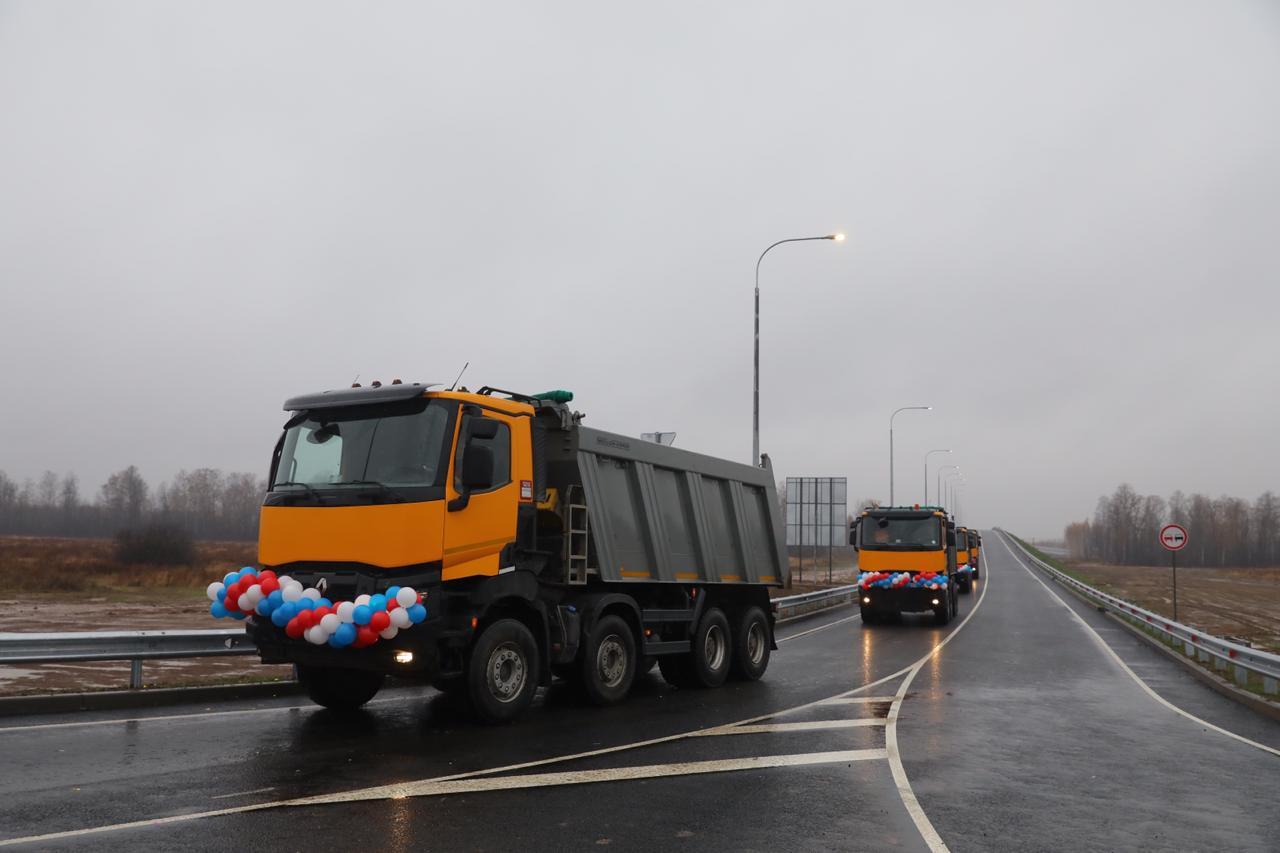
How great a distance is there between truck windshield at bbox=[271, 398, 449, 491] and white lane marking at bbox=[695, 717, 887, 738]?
365 centimetres

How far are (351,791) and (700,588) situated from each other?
22.9 ft

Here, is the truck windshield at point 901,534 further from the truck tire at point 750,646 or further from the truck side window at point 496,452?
the truck side window at point 496,452

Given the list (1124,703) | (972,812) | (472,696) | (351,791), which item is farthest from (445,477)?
(1124,703)

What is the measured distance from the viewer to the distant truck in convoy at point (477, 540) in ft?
28.4

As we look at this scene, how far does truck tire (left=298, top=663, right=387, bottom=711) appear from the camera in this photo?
9953mm

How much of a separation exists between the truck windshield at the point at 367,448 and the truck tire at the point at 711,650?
5224 mm

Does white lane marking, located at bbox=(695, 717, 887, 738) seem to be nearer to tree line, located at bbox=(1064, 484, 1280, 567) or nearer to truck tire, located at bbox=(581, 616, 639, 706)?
truck tire, located at bbox=(581, 616, 639, 706)

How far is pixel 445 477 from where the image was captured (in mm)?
8852

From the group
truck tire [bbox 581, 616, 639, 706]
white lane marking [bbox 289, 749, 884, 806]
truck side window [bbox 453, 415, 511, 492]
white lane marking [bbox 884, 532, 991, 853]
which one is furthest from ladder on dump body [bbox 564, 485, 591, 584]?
white lane marking [bbox 884, 532, 991, 853]

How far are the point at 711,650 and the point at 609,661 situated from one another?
252 centimetres

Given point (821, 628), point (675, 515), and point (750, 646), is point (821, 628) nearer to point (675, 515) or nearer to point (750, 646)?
point (750, 646)

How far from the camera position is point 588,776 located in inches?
284

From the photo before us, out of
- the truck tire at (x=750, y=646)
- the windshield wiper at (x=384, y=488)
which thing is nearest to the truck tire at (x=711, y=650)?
the truck tire at (x=750, y=646)

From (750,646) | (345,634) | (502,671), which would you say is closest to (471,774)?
(345,634)
